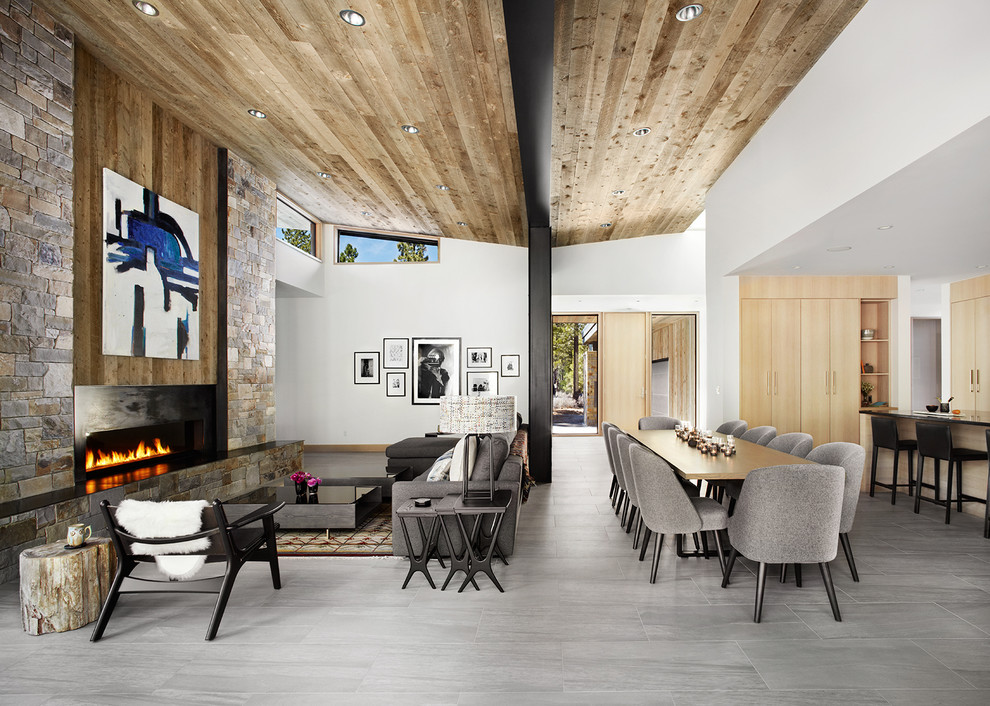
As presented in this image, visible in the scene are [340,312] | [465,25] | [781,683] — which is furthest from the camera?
[340,312]

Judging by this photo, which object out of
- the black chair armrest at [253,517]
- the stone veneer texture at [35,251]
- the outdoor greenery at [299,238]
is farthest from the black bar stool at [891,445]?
the outdoor greenery at [299,238]

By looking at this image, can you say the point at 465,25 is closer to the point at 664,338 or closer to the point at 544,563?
the point at 544,563

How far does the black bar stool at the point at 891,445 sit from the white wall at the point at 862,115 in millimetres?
2234

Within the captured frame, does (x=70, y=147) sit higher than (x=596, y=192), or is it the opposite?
(x=596, y=192)

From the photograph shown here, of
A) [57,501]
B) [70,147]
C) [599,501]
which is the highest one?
[70,147]

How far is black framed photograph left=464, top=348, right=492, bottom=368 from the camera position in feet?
32.7

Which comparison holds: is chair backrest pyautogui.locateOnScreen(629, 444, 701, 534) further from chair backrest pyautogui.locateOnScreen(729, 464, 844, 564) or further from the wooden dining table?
chair backrest pyautogui.locateOnScreen(729, 464, 844, 564)

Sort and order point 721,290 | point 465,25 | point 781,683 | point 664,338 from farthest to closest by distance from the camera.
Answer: point 664,338 < point 721,290 < point 465,25 < point 781,683

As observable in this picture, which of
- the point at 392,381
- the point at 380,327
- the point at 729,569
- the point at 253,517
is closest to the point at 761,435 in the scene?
the point at 729,569

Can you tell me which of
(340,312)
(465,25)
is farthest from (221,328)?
(465,25)

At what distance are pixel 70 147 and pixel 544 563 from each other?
4.67m

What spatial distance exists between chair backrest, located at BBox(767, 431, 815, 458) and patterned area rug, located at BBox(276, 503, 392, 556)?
10.6ft

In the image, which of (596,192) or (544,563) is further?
(596,192)

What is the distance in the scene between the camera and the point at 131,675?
255 centimetres
